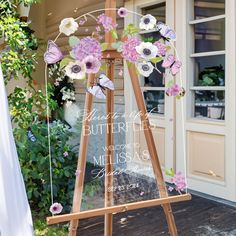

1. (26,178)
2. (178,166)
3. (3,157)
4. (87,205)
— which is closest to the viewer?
(3,157)

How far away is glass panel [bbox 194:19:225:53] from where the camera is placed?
12.6ft

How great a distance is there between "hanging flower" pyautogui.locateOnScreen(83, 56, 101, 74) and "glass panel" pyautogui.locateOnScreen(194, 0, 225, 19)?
89.6 inches

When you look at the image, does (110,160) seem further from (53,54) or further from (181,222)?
(181,222)

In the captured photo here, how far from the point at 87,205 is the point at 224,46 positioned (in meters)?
2.42

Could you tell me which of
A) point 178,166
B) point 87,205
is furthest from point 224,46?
point 87,205

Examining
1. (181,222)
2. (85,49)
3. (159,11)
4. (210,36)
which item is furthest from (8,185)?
(159,11)

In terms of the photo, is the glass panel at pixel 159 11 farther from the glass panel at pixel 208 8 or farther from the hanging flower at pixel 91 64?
the hanging flower at pixel 91 64

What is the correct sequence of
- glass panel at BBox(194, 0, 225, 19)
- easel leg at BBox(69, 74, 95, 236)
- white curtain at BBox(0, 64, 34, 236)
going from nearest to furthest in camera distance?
white curtain at BBox(0, 64, 34, 236)
easel leg at BBox(69, 74, 95, 236)
glass panel at BBox(194, 0, 225, 19)

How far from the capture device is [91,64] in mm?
1929

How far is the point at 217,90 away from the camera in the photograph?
153 inches

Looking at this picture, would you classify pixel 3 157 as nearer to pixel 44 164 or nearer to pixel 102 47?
pixel 102 47

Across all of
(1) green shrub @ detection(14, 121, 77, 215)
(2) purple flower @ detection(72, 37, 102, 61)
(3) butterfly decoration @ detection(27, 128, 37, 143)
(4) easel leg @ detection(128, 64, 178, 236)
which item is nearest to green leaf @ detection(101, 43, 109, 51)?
(2) purple flower @ detection(72, 37, 102, 61)

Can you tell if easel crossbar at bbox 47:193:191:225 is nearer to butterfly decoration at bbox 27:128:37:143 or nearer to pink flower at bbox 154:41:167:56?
pink flower at bbox 154:41:167:56

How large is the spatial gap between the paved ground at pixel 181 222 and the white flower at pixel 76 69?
5.15 feet
